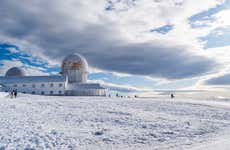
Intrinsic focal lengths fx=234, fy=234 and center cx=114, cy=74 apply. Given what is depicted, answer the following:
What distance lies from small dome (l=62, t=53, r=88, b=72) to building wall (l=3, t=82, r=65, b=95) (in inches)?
367

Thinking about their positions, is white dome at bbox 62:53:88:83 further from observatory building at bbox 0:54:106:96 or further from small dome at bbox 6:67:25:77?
small dome at bbox 6:67:25:77

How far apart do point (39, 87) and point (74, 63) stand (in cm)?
1307

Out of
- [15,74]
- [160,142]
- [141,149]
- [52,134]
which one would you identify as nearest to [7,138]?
[52,134]

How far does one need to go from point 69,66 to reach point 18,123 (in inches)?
2289

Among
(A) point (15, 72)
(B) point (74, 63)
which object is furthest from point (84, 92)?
(A) point (15, 72)

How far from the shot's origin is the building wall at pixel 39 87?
6475cm

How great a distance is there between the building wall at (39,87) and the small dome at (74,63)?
9.31 m

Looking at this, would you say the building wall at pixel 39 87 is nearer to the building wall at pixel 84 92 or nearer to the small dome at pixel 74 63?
the building wall at pixel 84 92

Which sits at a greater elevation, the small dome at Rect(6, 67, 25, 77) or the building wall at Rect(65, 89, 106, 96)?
the small dome at Rect(6, 67, 25, 77)

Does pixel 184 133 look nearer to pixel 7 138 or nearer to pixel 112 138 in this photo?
pixel 112 138

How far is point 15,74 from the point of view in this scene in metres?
75.8

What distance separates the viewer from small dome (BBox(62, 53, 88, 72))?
72.4 metres

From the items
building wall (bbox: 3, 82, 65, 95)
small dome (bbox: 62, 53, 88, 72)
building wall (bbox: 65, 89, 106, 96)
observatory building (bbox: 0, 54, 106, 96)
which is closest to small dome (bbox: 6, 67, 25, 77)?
observatory building (bbox: 0, 54, 106, 96)

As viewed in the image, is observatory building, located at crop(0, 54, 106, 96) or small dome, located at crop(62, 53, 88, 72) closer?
observatory building, located at crop(0, 54, 106, 96)
